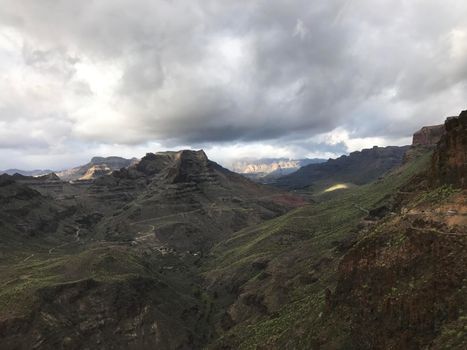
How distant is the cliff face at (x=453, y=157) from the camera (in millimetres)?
81312

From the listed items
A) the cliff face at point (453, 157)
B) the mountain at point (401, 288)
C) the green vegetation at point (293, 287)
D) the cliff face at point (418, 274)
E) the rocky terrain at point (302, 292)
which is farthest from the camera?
the green vegetation at point (293, 287)

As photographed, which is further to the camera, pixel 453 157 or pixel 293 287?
pixel 293 287

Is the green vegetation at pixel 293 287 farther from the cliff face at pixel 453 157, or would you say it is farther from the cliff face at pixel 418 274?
the cliff face at pixel 453 157

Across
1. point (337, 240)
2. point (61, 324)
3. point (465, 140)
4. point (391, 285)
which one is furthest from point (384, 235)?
point (61, 324)

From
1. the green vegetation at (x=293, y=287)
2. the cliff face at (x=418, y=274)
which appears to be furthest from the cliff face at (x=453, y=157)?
the green vegetation at (x=293, y=287)

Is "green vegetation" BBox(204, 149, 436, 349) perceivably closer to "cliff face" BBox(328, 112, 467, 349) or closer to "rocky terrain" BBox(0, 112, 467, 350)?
"rocky terrain" BBox(0, 112, 467, 350)

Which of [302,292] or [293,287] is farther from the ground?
[302,292]

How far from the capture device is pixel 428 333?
59.8m

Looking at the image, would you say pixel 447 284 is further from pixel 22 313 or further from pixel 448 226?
pixel 22 313

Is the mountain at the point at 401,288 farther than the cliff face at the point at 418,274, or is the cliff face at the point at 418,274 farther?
the mountain at the point at 401,288

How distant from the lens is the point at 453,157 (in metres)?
84.5

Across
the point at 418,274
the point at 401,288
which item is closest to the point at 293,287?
the point at 401,288

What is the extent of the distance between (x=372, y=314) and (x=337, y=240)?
84994mm

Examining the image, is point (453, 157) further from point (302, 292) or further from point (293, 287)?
point (293, 287)
